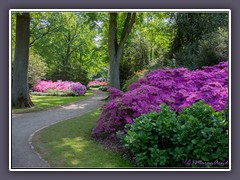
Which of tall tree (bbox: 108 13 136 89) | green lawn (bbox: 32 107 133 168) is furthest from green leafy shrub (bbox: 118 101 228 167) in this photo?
tall tree (bbox: 108 13 136 89)

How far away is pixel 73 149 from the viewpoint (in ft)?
16.2

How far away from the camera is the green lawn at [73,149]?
426 centimetres

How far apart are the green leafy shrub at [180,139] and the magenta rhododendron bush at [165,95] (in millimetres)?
976

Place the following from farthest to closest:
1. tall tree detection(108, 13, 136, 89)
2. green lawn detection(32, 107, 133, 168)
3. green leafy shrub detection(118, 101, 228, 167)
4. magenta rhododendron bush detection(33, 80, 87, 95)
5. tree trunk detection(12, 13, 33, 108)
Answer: magenta rhododendron bush detection(33, 80, 87, 95) < tall tree detection(108, 13, 136, 89) < tree trunk detection(12, 13, 33, 108) < green lawn detection(32, 107, 133, 168) < green leafy shrub detection(118, 101, 228, 167)

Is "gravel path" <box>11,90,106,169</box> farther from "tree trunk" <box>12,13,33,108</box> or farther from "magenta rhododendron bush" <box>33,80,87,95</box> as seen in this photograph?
"magenta rhododendron bush" <box>33,80,87,95</box>

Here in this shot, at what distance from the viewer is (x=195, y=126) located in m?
4.08

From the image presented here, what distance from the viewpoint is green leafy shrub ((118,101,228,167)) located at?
392 centimetres

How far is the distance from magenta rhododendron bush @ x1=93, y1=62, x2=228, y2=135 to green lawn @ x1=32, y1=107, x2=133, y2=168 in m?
0.55

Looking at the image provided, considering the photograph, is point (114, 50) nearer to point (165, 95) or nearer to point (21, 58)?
point (21, 58)

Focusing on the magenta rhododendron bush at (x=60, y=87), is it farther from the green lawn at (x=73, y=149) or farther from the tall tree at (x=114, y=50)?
the green lawn at (x=73, y=149)

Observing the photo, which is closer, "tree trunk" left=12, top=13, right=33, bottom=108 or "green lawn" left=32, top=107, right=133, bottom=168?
"green lawn" left=32, top=107, right=133, bottom=168

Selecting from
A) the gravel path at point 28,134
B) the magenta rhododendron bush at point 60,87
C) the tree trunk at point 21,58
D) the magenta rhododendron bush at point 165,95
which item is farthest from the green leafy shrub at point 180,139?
the magenta rhododendron bush at point 60,87
